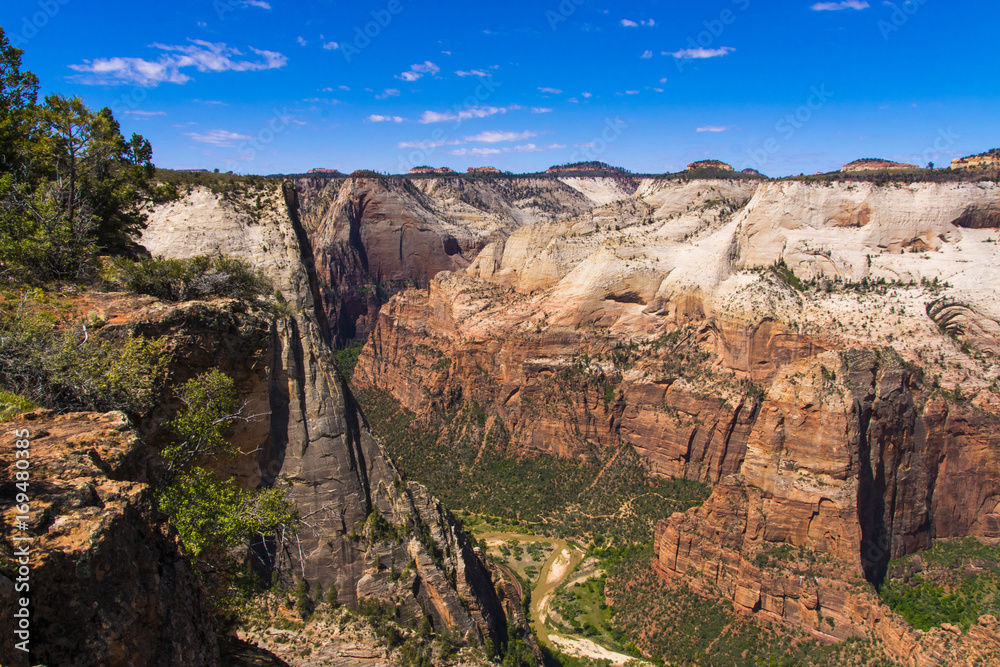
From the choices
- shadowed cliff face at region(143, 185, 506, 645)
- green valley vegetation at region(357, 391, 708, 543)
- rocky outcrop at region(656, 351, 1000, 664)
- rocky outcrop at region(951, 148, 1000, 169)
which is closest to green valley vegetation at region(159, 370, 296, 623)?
shadowed cliff face at region(143, 185, 506, 645)

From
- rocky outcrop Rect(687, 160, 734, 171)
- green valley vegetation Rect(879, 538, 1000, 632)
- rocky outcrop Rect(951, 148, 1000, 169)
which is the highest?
rocky outcrop Rect(687, 160, 734, 171)

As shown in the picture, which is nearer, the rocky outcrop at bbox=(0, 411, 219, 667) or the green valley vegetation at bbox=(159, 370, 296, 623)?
the rocky outcrop at bbox=(0, 411, 219, 667)

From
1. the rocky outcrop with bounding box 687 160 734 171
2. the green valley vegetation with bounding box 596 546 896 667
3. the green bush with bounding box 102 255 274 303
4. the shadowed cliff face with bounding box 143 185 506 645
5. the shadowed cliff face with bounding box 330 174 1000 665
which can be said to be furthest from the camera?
the rocky outcrop with bounding box 687 160 734 171

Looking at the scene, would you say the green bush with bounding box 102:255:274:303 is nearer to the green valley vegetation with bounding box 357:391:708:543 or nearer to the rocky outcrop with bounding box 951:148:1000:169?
the green valley vegetation with bounding box 357:391:708:543

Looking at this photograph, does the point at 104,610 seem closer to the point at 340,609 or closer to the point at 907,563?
the point at 340,609

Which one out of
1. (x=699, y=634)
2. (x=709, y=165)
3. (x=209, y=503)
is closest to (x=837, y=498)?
(x=699, y=634)

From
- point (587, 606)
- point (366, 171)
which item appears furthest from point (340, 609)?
point (366, 171)

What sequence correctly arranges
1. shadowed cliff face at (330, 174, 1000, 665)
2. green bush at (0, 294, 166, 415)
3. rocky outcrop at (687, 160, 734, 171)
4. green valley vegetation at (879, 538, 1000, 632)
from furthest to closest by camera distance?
rocky outcrop at (687, 160, 734, 171) < shadowed cliff face at (330, 174, 1000, 665) < green valley vegetation at (879, 538, 1000, 632) < green bush at (0, 294, 166, 415)

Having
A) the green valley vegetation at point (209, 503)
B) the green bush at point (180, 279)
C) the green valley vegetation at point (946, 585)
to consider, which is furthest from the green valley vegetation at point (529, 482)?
the green valley vegetation at point (209, 503)
